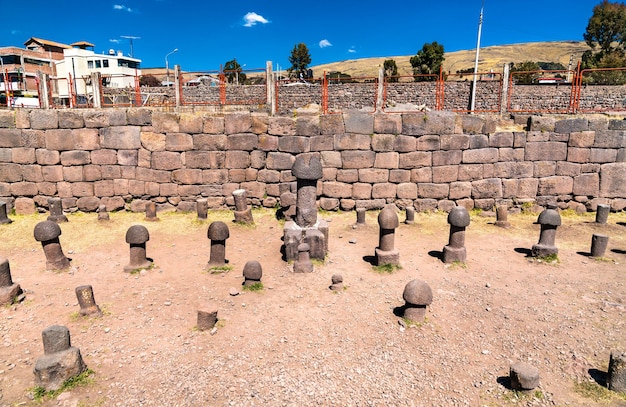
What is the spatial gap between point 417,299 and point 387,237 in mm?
2490

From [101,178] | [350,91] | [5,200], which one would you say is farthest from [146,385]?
[350,91]

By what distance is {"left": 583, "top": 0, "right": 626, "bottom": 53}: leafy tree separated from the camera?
52.9m

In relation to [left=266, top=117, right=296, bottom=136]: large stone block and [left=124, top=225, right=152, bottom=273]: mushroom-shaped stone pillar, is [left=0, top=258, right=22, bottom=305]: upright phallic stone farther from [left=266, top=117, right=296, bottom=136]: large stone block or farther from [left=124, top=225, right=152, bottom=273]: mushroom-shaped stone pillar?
[left=266, top=117, right=296, bottom=136]: large stone block

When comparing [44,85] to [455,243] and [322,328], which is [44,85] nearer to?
[322,328]

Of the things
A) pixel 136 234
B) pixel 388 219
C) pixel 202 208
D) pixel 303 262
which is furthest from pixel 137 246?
pixel 388 219

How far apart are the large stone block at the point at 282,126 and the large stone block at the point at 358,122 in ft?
5.46

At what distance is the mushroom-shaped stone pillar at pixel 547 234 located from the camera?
28.3 feet

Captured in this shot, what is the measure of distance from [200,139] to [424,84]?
77.3 feet

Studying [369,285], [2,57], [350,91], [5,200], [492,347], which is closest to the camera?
[492,347]

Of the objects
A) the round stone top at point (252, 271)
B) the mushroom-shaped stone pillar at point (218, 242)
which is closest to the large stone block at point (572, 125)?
the round stone top at point (252, 271)

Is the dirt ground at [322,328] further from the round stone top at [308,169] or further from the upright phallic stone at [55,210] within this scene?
the round stone top at [308,169]

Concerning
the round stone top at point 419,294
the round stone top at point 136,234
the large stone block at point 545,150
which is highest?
the large stone block at point 545,150

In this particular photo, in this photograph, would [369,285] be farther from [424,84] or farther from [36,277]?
[424,84]

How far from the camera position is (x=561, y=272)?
26.6 feet
